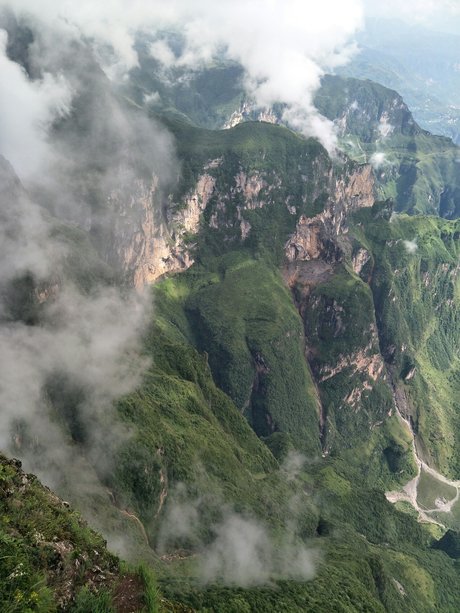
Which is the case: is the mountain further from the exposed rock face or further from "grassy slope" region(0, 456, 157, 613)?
the exposed rock face

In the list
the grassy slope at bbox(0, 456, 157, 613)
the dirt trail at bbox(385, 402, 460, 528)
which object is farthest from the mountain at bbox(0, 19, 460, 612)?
the dirt trail at bbox(385, 402, 460, 528)

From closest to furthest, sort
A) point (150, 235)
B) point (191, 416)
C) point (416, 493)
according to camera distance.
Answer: point (191, 416) → point (416, 493) → point (150, 235)

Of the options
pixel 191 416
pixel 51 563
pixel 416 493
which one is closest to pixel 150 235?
pixel 191 416

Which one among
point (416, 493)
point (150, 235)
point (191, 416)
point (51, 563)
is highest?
point (51, 563)

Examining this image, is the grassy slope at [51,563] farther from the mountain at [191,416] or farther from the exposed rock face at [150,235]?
the exposed rock face at [150,235]

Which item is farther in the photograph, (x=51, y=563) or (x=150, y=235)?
(x=150, y=235)

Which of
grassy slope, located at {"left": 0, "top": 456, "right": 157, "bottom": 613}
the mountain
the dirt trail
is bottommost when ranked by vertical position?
the dirt trail

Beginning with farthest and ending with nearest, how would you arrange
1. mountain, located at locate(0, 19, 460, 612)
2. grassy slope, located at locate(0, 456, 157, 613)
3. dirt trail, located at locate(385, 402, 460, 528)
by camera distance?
1. dirt trail, located at locate(385, 402, 460, 528)
2. mountain, located at locate(0, 19, 460, 612)
3. grassy slope, located at locate(0, 456, 157, 613)

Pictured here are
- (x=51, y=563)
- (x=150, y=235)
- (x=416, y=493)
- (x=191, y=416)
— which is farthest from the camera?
(x=150, y=235)

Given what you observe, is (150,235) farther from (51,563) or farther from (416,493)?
(51,563)
